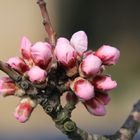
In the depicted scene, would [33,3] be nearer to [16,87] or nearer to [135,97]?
[135,97]

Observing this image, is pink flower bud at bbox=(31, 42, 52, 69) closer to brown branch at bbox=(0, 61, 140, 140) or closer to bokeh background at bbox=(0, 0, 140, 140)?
brown branch at bbox=(0, 61, 140, 140)

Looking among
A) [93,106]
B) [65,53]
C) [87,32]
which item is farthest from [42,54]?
[87,32]

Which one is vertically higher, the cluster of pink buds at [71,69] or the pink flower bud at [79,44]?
the pink flower bud at [79,44]

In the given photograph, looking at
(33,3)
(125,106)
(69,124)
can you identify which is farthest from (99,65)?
(125,106)

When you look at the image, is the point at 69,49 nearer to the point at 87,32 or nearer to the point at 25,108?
the point at 25,108

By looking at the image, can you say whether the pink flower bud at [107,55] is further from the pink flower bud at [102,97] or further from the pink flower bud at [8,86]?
the pink flower bud at [8,86]

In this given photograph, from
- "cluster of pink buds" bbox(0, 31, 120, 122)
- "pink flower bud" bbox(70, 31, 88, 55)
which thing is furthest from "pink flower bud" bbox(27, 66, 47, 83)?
"pink flower bud" bbox(70, 31, 88, 55)

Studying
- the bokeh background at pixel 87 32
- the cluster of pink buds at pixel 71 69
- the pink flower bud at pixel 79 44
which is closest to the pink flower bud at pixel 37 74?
the cluster of pink buds at pixel 71 69
